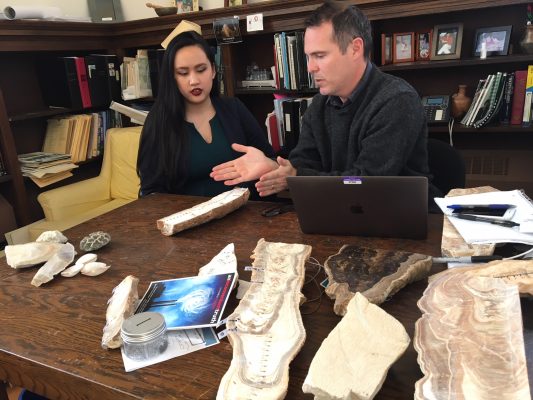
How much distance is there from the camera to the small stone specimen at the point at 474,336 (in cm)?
55

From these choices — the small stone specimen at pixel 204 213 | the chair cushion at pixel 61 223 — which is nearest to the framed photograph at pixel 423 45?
the small stone specimen at pixel 204 213

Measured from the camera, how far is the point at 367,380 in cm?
59

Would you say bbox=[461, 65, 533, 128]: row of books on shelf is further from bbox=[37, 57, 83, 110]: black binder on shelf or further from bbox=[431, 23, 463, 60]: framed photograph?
bbox=[37, 57, 83, 110]: black binder on shelf

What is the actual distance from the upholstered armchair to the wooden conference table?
4.74 feet

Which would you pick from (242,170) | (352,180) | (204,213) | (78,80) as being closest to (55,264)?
(204,213)

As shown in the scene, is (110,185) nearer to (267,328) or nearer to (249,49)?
(249,49)

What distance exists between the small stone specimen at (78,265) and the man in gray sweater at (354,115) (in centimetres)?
49

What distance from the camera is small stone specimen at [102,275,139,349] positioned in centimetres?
81

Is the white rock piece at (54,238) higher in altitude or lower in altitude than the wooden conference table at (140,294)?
higher

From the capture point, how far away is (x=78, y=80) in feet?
10.2

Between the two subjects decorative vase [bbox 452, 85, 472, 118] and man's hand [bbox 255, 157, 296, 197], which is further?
decorative vase [bbox 452, 85, 472, 118]

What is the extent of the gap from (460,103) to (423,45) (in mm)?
407

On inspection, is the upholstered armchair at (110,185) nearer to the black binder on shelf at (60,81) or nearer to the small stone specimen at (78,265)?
the black binder on shelf at (60,81)

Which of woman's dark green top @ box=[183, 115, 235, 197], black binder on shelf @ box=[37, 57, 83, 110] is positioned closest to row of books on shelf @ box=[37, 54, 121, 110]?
black binder on shelf @ box=[37, 57, 83, 110]
